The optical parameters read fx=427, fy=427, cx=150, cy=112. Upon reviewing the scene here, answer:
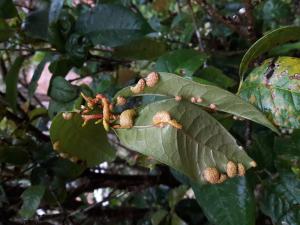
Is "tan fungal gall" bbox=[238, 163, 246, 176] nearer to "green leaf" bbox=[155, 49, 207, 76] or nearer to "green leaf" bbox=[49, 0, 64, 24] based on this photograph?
"green leaf" bbox=[155, 49, 207, 76]

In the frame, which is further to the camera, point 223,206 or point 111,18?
point 111,18

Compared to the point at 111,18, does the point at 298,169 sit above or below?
below

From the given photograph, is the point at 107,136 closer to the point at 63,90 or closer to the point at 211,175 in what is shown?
the point at 63,90

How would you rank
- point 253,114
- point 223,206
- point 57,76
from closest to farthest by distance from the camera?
point 253,114
point 223,206
point 57,76

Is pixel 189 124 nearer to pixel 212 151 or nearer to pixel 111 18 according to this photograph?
pixel 212 151

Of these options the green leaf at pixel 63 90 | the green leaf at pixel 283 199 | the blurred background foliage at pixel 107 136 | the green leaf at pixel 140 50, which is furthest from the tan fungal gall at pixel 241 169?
the green leaf at pixel 140 50

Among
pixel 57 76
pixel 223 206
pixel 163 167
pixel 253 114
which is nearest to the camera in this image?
pixel 253 114

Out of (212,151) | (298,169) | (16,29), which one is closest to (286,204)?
(298,169)
